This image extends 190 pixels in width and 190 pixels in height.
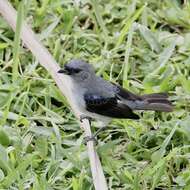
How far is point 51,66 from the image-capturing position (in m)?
5.53

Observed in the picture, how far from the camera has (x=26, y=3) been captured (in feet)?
18.8

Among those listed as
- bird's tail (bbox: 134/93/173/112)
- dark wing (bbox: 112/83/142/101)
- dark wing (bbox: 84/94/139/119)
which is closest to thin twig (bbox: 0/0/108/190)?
dark wing (bbox: 84/94/139/119)

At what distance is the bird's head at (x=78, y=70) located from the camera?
514 centimetres

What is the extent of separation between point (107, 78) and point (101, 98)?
0.66 metres

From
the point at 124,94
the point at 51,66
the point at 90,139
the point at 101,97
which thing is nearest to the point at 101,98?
the point at 101,97

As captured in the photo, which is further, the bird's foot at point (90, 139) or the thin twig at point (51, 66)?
the bird's foot at point (90, 139)

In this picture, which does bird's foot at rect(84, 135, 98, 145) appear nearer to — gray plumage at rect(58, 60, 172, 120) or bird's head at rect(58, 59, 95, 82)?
gray plumage at rect(58, 60, 172, 120)

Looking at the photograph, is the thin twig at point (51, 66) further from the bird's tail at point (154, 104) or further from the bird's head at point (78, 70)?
the bird's tail at point (154, 104)

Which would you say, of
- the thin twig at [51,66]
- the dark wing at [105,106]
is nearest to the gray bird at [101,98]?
the dark wing at [105,106]

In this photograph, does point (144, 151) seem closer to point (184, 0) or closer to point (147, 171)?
point (147, 171)

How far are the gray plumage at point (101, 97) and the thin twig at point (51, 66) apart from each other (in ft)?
0.43

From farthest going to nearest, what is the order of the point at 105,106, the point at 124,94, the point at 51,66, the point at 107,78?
the point at 107,78, the point at 51,66, the point at 124,94, the point at 105,106

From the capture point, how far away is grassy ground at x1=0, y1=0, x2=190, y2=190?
4879mm

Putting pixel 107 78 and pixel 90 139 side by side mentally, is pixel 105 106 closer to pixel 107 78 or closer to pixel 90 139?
pixel 90 139
